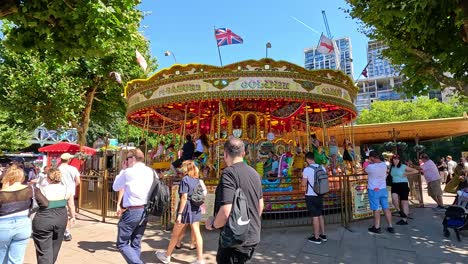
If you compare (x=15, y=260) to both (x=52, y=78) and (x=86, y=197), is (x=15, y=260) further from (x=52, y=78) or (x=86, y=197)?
(x=52, y=78)

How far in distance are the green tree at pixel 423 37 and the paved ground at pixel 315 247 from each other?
4163 mm

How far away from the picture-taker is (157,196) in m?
4.65

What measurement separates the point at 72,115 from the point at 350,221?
13726 mm

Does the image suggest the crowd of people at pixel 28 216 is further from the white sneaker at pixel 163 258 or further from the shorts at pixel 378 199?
the shorts at pixel 378 199

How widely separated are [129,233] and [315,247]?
3.67 metres

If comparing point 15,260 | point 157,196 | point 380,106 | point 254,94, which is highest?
point 380,106

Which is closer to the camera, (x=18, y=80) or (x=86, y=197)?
(x=86, y=197)

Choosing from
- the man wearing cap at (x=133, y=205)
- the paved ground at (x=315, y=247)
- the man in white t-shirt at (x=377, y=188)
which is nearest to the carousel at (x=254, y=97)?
the paved ground at (x=315, y=247)

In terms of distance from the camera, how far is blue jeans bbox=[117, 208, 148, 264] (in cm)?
425

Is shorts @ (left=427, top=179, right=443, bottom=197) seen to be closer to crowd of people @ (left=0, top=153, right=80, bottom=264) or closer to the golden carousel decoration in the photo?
the golden carousel decoration

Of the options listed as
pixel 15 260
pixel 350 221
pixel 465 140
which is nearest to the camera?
pixel 15 260

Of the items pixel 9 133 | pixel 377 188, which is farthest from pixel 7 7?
pixel 9 133

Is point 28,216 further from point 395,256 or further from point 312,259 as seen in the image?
point 395,256

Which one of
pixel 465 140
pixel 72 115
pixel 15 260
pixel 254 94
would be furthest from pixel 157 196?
pixel 465 140
